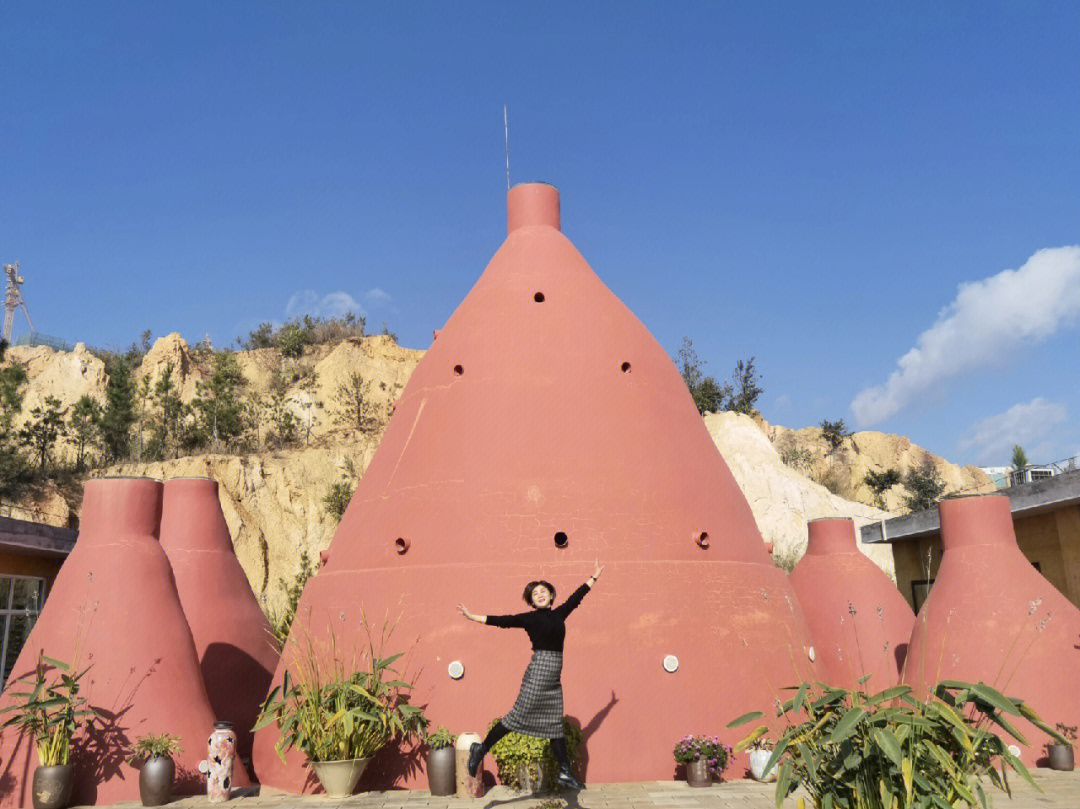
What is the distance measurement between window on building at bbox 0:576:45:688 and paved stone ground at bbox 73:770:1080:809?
32.0 ft

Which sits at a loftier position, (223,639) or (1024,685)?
(223,639)

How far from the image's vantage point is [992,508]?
11469 mm

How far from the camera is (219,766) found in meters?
8.62

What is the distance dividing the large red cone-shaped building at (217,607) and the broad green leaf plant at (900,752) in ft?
30.6

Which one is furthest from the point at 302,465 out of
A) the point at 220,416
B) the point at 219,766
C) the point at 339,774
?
the point at 339,774

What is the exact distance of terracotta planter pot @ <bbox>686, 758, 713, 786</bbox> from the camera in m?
8.42

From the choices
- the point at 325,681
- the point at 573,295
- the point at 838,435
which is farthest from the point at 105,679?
the point at 838,435

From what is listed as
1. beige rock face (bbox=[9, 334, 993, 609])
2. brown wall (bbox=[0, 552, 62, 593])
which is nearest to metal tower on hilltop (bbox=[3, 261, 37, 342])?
beige rock face (bbox=[9, 334, 993, 609])

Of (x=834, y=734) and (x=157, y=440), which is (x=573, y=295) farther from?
(x=157, y=440)

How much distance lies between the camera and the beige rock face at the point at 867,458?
53.3 meters

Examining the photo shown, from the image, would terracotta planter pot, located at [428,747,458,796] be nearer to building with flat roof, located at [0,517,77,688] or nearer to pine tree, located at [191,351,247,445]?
building with flat roof, located at [0,517,77,688]

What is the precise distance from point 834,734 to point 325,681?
6469 mm

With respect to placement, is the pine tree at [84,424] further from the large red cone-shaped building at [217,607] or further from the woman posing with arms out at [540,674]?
the woman posing with arms out at [540,674]

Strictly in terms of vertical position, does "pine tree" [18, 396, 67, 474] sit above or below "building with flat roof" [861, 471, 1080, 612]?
above
